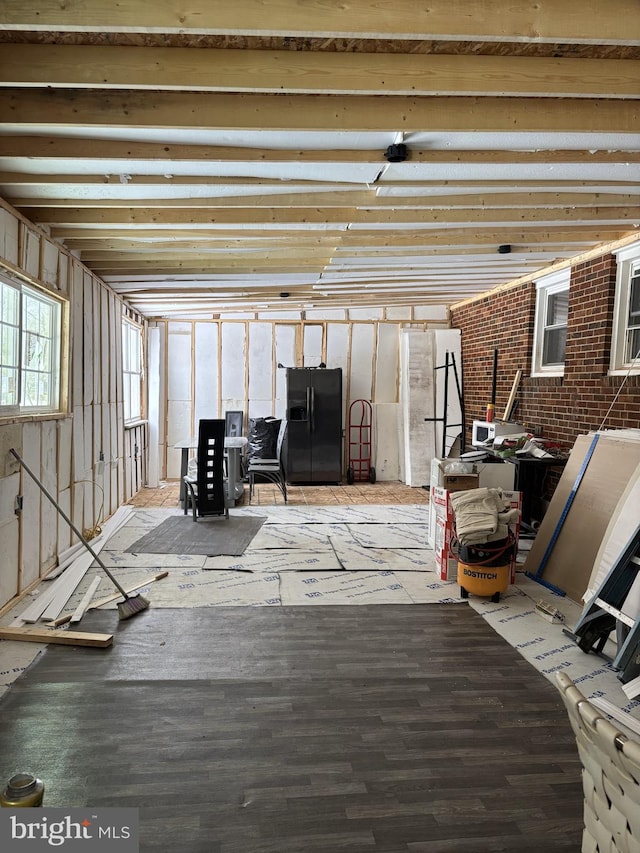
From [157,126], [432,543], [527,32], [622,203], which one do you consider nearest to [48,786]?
[157,126]

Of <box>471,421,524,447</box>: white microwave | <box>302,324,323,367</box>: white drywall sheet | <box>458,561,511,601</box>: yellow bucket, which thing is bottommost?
<box>458,561,511,601</box>: yellow bucket

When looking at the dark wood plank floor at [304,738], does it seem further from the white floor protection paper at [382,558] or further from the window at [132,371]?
the window at [132,371]

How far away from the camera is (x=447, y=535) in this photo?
14.1 ft

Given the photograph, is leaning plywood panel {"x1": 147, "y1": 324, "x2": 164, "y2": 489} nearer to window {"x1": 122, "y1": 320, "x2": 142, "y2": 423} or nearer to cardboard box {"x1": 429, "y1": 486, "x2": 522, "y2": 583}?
window {"x1": 122, "y1": 320, "x2": 142, "y2": 423}

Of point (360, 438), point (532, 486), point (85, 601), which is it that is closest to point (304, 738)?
point (85, 601)

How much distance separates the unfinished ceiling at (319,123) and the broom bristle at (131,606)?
2.61 meters

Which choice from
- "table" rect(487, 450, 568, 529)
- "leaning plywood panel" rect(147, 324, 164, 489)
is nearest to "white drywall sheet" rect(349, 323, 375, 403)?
"leaning plywood panel" rect(147, 324, 164, 489)

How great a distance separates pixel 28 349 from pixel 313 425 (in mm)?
4844

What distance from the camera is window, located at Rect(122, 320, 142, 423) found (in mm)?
7672

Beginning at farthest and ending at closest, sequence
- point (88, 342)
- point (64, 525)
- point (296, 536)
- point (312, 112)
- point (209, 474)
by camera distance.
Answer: point (209, 474), point (296, 536), point (88, 342), point (64, 525), point (312, 112)

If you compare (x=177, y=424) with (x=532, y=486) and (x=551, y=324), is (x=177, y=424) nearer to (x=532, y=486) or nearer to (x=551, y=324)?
(x=532, y=486)

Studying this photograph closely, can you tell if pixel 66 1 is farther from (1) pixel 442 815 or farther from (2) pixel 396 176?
(1) pixel 442 815

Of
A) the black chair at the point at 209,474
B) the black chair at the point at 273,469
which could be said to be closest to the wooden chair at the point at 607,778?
the black chair at the point at 209,474

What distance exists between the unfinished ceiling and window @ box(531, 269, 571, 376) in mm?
1049
